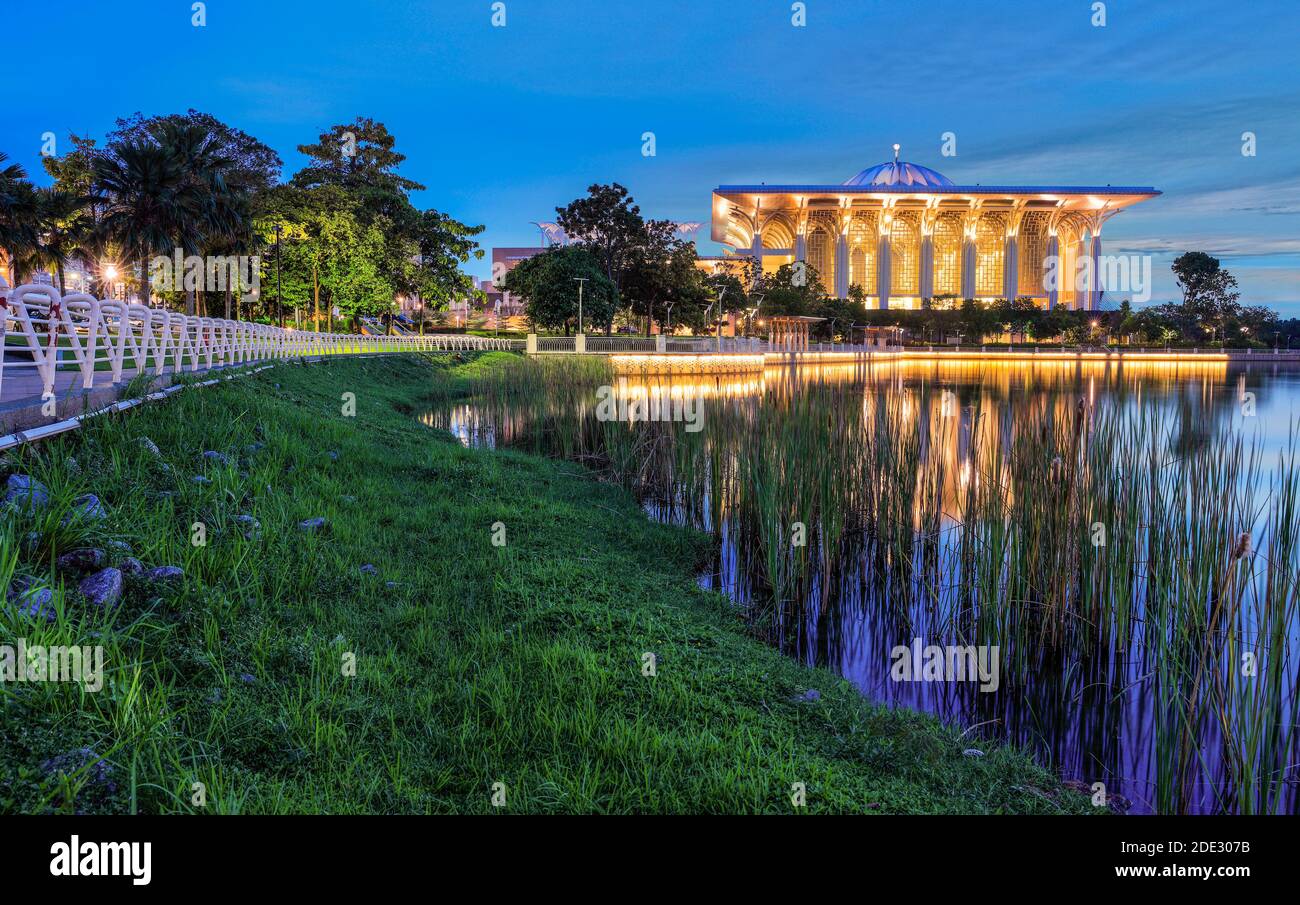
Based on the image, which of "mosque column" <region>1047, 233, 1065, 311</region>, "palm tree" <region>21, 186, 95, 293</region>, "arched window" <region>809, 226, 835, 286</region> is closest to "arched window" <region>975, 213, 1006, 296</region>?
"mosque column" <region>1047, 233, 1065, 311</region>

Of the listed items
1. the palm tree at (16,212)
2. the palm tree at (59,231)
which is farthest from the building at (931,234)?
the palm tree at (16,212)

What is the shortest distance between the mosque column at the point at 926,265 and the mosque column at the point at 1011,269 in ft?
30.0

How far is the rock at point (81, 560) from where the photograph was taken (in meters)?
3.65

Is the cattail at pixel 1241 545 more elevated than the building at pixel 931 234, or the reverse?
the building at pixel 931 234

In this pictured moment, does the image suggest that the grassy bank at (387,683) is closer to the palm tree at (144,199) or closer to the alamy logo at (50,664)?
the alamy logo at (50,664)

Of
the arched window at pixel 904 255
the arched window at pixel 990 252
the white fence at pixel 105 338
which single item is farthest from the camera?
the arched window at pixel 990 252

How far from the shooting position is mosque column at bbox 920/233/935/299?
88312mm

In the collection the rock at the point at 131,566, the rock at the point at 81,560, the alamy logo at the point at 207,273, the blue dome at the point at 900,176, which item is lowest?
the rock at the point at 131,566

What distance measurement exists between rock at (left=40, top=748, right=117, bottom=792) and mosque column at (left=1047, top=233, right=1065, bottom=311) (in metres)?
95.8

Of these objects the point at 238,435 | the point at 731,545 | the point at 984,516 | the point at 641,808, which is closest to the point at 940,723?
the point at 984,516

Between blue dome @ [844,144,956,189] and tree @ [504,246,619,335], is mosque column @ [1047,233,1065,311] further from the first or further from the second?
tree @ [504,246,619,335]

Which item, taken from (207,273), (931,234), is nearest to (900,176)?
(931,234)
